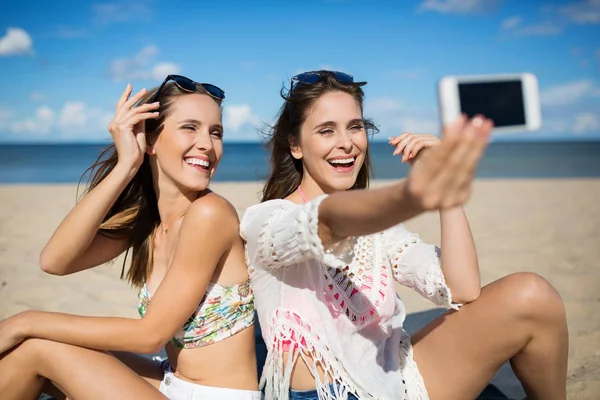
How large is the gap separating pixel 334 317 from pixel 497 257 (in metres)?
5.08

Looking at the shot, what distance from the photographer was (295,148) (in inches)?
116

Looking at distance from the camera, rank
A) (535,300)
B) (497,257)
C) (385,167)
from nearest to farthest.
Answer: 1. (535,300)
2. (497,257)
3. (385,167)

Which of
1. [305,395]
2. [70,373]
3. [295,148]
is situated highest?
[295,148]

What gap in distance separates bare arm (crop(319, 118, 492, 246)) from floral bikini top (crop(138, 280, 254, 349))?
100 centimetres

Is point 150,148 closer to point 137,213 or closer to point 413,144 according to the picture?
point 137,213

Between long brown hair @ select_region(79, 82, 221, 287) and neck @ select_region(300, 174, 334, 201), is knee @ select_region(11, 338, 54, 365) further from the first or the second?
neck @ select_region(300, 174, 334, 201)

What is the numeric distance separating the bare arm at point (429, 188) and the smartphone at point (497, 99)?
264 mm

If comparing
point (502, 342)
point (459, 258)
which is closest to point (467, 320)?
point (502, 342)

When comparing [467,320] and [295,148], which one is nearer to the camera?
[467,320]

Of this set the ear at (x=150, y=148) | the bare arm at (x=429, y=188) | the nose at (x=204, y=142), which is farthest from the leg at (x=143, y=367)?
the bare arm at (x=429, y=188)

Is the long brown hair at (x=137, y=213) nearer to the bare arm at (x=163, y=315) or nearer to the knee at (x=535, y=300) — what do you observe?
the bare arm at (x=163, y=315)

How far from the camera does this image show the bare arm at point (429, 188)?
1178mm

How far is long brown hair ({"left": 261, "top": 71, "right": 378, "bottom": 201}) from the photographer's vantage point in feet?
9.20

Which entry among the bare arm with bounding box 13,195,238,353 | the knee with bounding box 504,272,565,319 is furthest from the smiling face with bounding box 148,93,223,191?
the knee with bounding box 504,272,565,319
